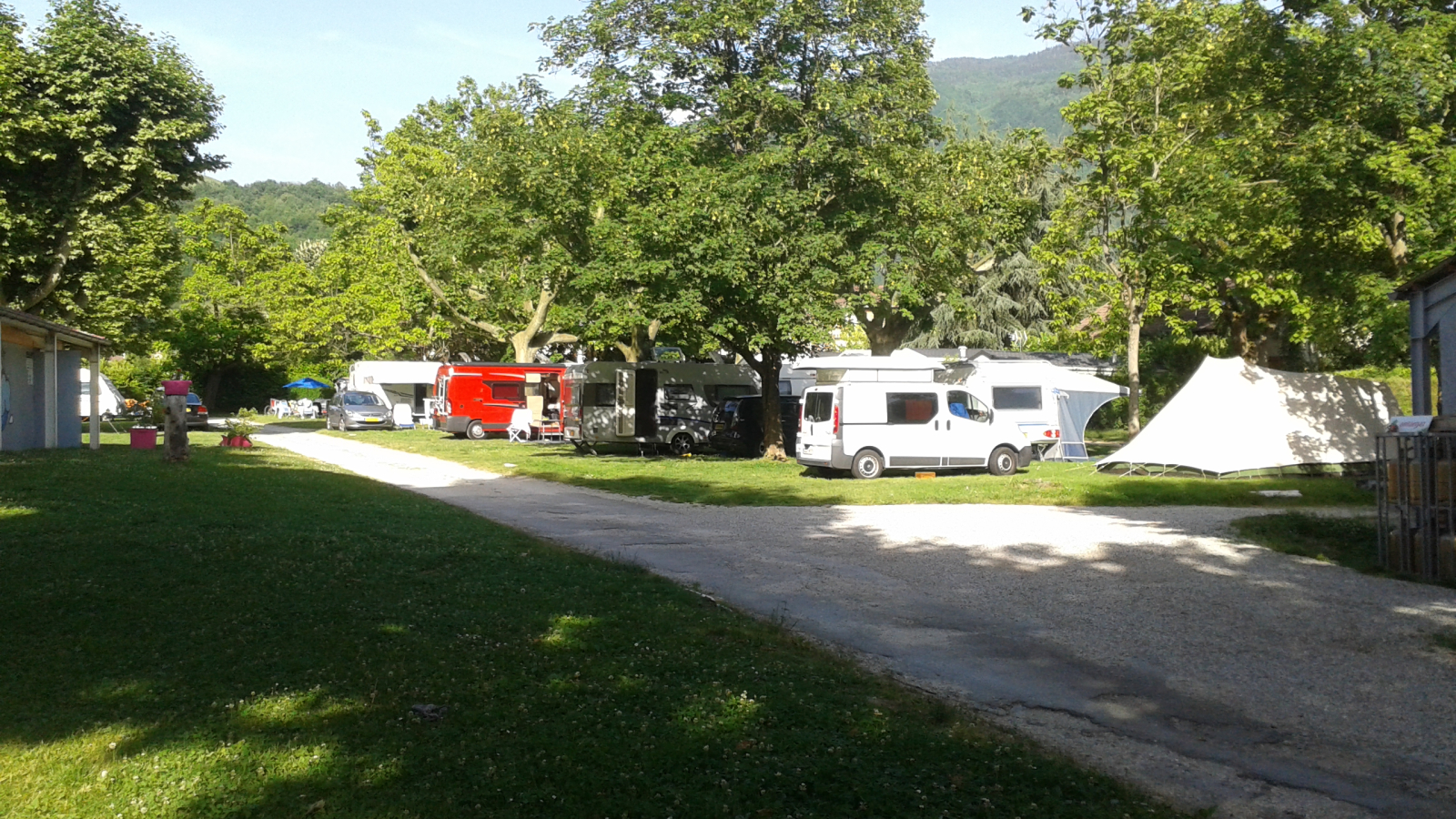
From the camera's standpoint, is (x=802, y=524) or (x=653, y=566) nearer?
(x=653, y=566)

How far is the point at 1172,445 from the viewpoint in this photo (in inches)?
840

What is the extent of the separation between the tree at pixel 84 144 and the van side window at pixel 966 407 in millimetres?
24947

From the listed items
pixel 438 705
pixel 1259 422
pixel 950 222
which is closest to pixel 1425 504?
pixel 438 705

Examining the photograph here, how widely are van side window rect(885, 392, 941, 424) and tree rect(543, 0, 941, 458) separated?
89.6 inches

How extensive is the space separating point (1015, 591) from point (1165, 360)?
103 feet

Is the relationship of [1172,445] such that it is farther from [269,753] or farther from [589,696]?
[269,753]

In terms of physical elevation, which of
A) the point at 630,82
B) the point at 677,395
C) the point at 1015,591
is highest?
the point at 630,82

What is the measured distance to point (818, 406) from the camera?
73.3 feet

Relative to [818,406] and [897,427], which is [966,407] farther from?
[818,406]

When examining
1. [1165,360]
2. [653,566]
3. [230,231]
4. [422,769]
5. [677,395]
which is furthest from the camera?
[230,231]

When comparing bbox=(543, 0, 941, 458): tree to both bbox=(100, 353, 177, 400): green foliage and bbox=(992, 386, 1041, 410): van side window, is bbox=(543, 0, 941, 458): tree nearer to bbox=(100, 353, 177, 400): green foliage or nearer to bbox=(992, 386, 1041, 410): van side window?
bbox=(992, 386, 1041, 410): van side window

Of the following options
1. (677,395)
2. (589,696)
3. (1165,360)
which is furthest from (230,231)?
(589,696)

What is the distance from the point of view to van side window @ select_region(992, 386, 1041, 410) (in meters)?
28.2

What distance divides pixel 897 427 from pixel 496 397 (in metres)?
18.7
